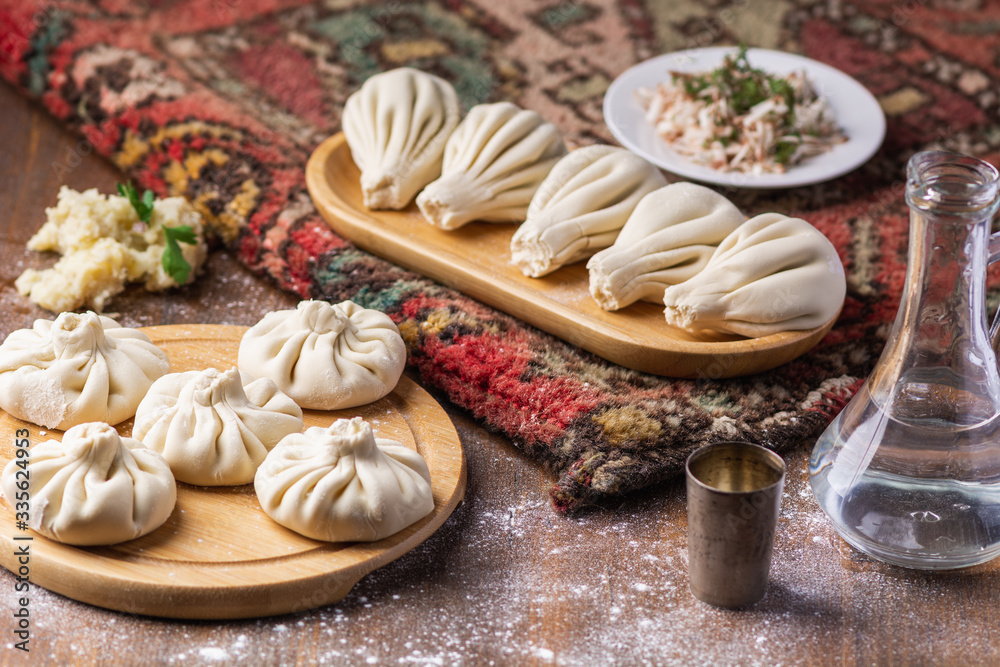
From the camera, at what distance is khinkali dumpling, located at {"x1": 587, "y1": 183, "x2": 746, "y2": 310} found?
1592 mm

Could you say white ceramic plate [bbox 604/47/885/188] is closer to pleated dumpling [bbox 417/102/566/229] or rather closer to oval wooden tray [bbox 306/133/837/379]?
pleated dumpling [bbox 417/102/566/229]

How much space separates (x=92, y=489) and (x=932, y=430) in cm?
104

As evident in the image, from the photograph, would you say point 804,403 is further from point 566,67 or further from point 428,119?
point 566,67

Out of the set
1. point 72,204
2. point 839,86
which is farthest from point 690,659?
point 839,86

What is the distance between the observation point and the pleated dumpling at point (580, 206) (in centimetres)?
168

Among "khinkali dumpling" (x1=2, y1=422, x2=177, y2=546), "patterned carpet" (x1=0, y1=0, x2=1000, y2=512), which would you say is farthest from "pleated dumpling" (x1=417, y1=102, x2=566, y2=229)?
"khinkali dumpling" (x1=2, y1=422, x2=177, y2=546)

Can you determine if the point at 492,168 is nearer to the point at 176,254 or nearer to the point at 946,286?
the point at 176,254

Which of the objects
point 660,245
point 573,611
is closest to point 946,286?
point 660,245

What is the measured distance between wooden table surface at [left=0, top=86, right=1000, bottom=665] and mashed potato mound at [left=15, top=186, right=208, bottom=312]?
2.15 feet

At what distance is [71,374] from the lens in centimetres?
141

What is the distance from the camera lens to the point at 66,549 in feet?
4.04

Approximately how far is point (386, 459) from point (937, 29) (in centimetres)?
214

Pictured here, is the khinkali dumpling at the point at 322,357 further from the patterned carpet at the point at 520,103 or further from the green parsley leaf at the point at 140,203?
the green parsley leaf at the point at 140,203

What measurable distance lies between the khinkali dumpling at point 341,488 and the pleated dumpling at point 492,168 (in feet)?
2.05
